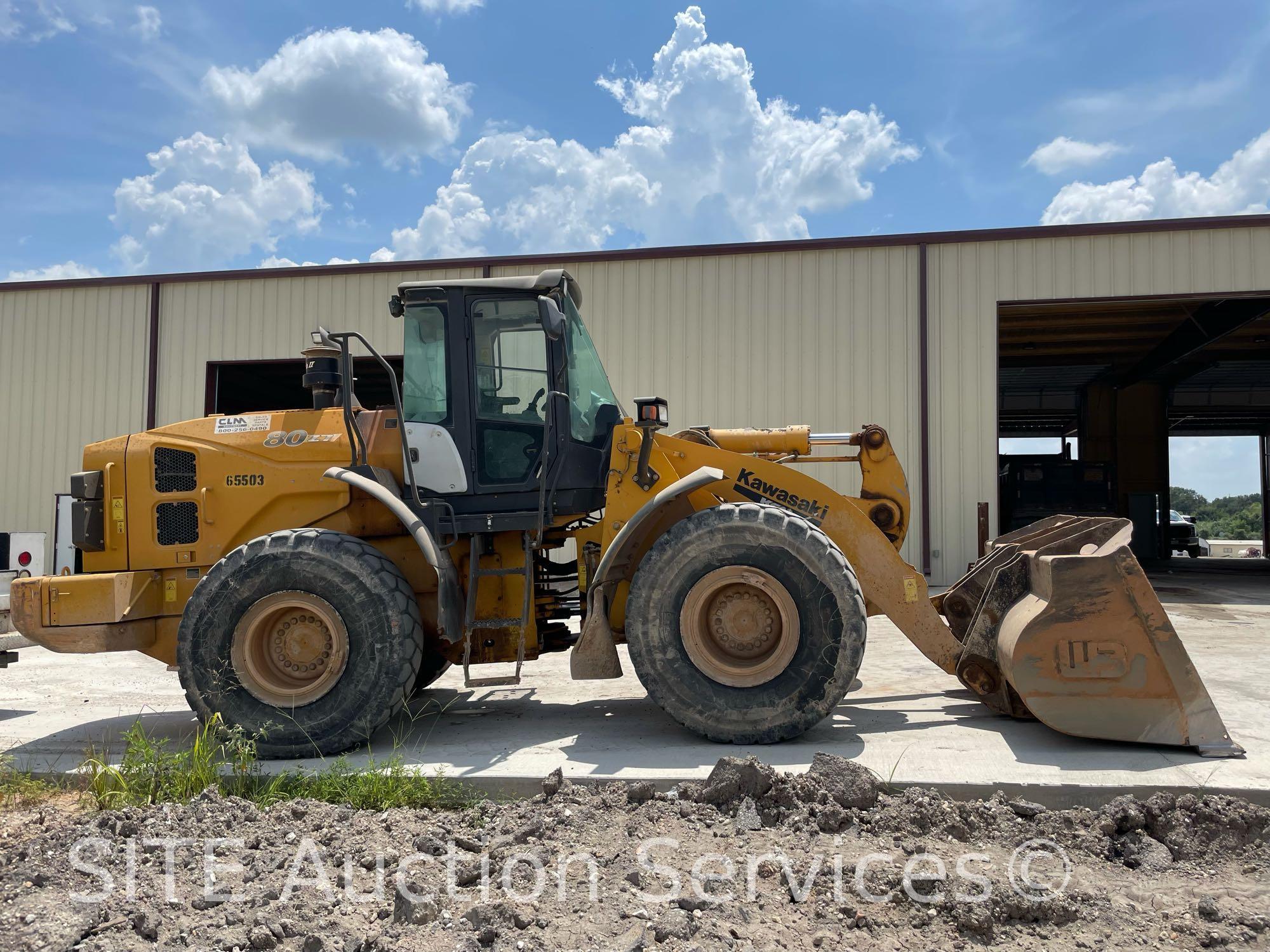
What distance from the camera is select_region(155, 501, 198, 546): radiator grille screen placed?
18.8 ft

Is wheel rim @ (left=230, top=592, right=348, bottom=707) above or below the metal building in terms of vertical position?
below

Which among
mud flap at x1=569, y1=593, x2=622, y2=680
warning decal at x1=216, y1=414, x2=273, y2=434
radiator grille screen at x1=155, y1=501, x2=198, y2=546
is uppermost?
warning decal at x1=216, y1=414, x2=273, y2=434

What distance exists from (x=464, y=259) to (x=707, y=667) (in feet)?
38.0

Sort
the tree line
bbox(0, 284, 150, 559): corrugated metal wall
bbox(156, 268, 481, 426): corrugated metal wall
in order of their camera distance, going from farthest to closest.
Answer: the tree line → bbox(0, 284, 150, 559): corrugated metal wall → bbox(156, 268, 481, 426): corrugated metal wall

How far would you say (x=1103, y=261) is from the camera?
1358 centimetres

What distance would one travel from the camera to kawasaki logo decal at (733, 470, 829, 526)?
5.52 meters

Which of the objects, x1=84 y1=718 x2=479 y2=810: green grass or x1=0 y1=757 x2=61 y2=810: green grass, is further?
x1=0 y1=757 x2=61 y2=810: green grass

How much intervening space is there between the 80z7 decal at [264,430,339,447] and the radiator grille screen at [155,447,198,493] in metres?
0.50

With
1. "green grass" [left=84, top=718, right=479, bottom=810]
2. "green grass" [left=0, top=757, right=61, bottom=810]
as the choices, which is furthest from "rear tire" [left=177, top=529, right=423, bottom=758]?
"green grass" [left=0, top=757, right=61, bottom=810]

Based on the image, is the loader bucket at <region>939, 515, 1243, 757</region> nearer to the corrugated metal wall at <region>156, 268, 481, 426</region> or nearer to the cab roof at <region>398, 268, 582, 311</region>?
the cab roof at <region>398, 268, 582, 311</region>

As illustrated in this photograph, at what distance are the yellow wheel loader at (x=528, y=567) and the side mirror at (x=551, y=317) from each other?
0.01 metres

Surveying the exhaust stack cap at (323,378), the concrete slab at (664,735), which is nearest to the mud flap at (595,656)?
the concrete slab at (664,735)

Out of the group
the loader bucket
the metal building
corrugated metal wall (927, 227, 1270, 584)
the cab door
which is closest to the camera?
the loader bucket

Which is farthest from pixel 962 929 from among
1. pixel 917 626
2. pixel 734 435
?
pixel 734 435
